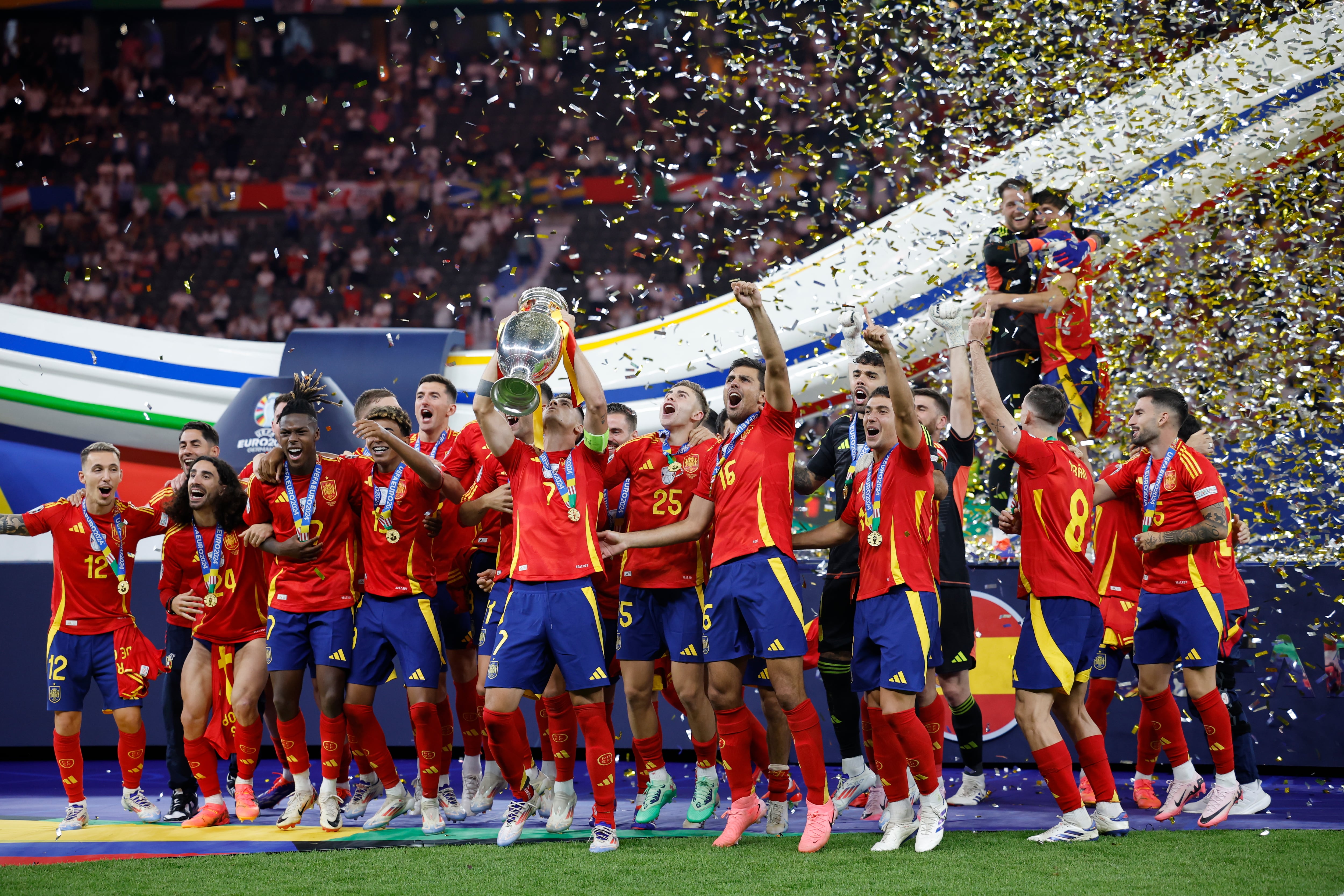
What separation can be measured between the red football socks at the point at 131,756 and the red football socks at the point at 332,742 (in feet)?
3.81

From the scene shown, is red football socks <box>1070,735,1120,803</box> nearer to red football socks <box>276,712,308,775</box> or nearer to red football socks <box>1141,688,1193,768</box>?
red football socks <box>1141,688,1193,768</box>

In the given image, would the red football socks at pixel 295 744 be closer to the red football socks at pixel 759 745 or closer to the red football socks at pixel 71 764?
the red football socks at pixel 71 764

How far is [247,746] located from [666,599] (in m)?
2.42

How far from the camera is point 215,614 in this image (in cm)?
663

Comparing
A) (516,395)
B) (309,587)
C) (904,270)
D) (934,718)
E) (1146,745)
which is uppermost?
(904,270)

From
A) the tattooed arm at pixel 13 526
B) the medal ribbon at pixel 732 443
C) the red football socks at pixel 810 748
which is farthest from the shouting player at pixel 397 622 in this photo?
the tattooed arm at pixel 13 526

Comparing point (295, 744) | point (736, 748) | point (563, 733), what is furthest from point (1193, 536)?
point (295, 744)

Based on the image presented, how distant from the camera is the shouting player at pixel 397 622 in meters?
6.12

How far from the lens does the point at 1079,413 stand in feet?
26.6

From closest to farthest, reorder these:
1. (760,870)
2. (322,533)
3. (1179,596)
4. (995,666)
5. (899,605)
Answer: (760,870) → (899,605) → (1179,596) → (322,533) → (995,666)

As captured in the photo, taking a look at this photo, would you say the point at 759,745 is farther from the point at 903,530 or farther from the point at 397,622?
the point at 397,622

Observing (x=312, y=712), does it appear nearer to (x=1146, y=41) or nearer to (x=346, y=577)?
(x=346, y=577)

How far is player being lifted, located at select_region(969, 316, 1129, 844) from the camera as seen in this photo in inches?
218

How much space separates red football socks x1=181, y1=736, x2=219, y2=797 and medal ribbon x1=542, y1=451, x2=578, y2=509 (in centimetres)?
257
